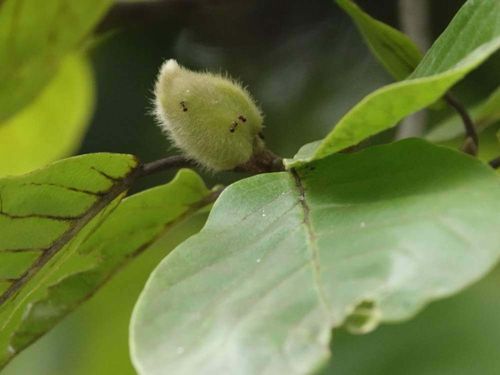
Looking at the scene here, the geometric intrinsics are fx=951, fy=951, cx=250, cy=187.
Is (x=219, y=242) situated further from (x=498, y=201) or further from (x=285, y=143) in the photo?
(x=285, y=143)

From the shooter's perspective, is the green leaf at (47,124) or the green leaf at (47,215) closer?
the green leaf at (47,215)

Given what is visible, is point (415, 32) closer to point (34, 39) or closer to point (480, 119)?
point (480, 119)

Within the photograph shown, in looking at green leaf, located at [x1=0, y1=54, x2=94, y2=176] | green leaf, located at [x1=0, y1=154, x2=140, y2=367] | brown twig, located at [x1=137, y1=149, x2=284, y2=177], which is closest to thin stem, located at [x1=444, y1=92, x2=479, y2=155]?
brown twig, located at [x1=137, y1=149, x2=284, y2=177]

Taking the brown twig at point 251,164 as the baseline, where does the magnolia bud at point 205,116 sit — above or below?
above

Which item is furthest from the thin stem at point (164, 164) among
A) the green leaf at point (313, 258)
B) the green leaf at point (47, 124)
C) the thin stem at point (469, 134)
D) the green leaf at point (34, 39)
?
the green leaf at point (47, 124)

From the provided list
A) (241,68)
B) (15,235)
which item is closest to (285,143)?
(241,68)

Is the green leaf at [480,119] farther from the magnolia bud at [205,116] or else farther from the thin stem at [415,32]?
the magnolia bud at [205,116]

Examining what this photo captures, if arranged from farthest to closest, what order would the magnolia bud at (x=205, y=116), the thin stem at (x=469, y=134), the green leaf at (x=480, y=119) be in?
the green leaf at (x=480, y=119)
the thin stem at (x=469, y=134)
the magnolia bud at (x=205, y=116)
